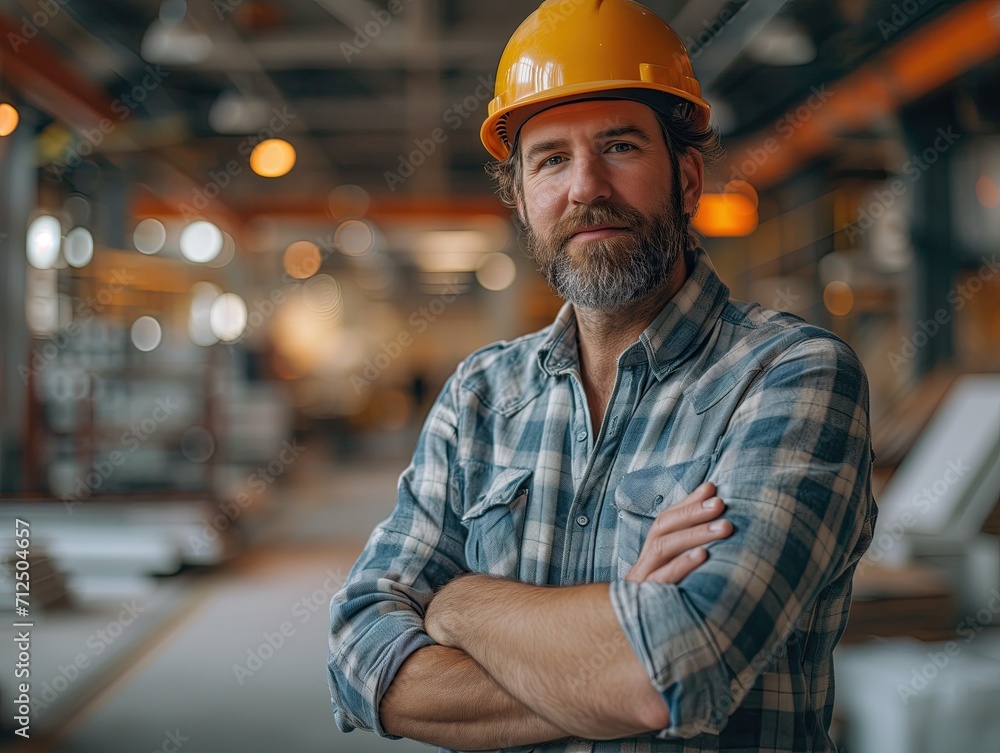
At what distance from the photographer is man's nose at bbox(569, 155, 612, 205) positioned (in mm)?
1388

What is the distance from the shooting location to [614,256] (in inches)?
54.8

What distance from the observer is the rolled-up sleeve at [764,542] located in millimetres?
1041

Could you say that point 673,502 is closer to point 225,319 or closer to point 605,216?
point 605,216

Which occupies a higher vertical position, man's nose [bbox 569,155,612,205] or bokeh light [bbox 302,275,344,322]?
bokeh light [bbox 302,275,344,322]

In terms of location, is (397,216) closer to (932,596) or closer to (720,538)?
(932,596)

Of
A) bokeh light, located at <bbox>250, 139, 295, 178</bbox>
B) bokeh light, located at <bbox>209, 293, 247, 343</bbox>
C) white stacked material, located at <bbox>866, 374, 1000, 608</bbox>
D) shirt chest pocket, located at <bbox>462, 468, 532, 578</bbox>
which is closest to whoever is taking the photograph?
shirt chest pocket, located at <bbox>462, 468, 532, 578</bbox>

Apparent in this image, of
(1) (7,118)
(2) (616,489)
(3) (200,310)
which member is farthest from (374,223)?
(2) (616,489)

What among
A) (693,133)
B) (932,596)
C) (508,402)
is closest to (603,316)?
(508,402)

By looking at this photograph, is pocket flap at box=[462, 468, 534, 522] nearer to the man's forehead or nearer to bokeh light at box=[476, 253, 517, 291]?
the man's forehead

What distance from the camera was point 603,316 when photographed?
4.86ft

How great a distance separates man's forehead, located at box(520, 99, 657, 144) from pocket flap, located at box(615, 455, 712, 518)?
0.55 m

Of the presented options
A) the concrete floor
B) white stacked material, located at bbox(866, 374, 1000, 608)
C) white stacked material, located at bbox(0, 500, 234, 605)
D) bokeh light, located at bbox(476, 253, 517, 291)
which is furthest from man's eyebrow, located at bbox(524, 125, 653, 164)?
bokeh light, located at bbox(476, 253, 517, 291)

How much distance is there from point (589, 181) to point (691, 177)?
27 cm

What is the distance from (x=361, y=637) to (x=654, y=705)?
1.63 feet
